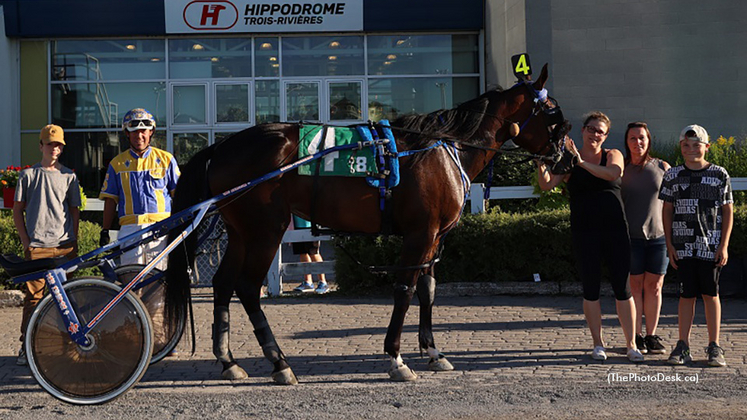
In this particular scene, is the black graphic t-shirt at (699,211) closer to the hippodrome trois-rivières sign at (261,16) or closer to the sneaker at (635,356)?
the sneaker at (635,356)

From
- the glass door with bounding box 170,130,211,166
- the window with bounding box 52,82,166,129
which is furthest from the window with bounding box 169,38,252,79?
the glass door with bounding box 170,130,211,166

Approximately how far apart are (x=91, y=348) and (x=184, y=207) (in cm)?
128

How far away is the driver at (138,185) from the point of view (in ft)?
21.8

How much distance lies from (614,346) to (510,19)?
12.5m

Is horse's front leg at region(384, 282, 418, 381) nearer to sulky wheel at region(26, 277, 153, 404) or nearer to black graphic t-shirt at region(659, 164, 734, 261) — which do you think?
sulky wheel at region(26, 277, 153, 404)

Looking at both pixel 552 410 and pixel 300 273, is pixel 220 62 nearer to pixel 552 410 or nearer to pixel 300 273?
pixel 300 273

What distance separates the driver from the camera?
6.64 m

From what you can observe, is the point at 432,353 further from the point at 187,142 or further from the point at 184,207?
the point at 187,142

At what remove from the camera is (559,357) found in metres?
6.62

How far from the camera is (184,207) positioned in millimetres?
5992

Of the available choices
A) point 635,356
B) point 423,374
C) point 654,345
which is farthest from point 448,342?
point 654,345

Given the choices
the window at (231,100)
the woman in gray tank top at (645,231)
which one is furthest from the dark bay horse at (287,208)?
the window at (231,100)

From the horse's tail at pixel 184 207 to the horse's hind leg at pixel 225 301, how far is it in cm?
24

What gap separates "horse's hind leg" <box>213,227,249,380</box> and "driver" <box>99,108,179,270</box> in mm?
774
